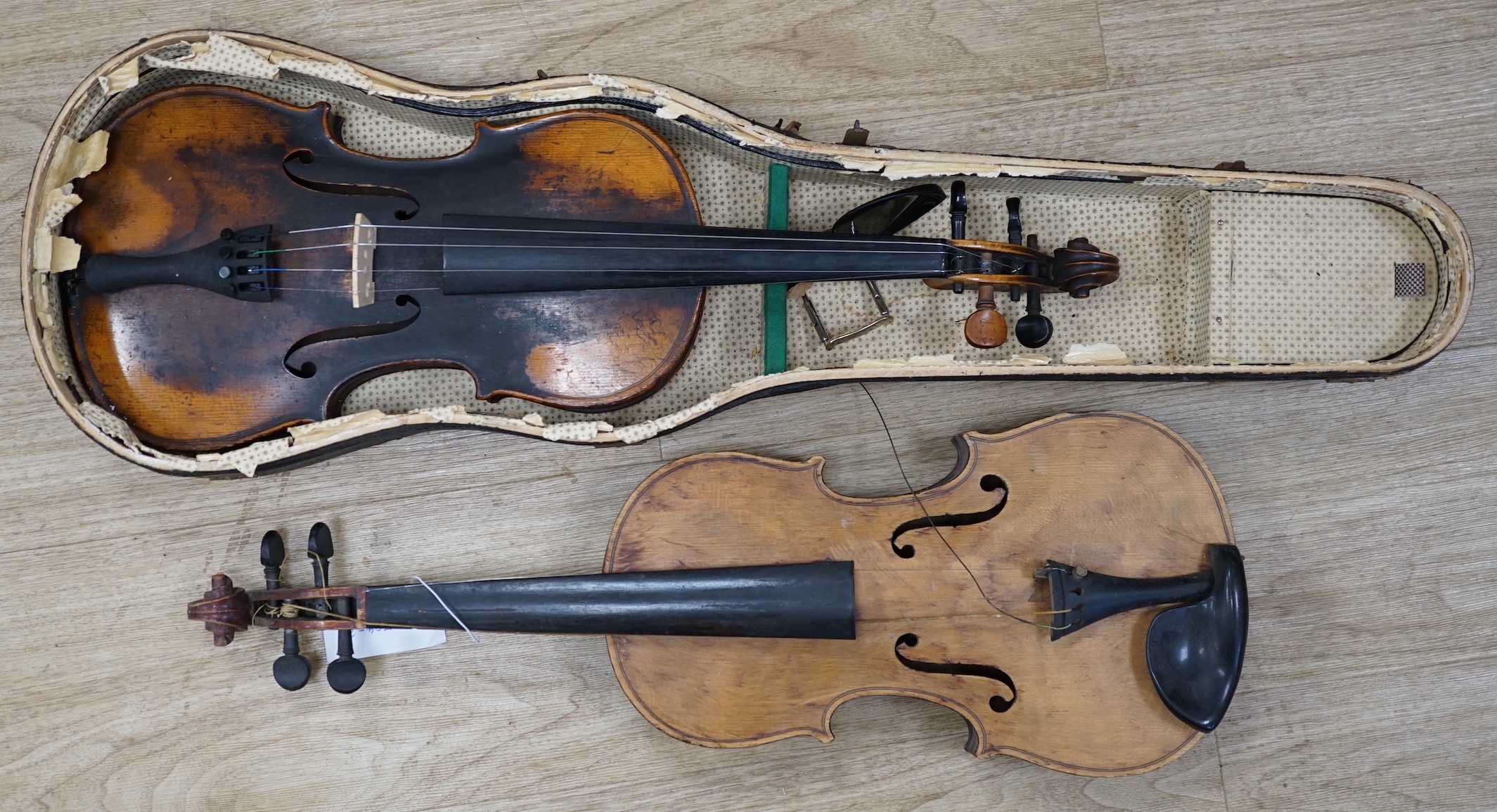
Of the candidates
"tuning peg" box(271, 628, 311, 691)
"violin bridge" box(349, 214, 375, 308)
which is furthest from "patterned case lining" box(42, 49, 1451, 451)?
"tuning peg" box(271, 628, 311, 691)

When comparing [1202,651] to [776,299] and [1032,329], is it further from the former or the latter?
[776,299]

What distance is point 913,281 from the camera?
1.90 meters

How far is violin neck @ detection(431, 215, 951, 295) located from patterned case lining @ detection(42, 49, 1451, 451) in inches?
8.8

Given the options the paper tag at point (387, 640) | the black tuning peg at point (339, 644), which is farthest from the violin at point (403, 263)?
the paper tag at point (387, 640)

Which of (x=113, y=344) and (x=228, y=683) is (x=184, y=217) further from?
(x=228, y=683)

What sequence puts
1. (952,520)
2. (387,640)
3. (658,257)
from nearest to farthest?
(658,257) → (952,520) → (387,640)

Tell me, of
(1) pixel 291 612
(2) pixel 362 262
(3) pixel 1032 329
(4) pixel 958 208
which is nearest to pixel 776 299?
(4) pixel 958 208

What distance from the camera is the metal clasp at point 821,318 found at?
1845 mm

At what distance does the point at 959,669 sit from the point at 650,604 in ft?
1.97

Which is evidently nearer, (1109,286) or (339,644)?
(339,644)

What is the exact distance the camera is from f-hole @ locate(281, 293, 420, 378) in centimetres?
168

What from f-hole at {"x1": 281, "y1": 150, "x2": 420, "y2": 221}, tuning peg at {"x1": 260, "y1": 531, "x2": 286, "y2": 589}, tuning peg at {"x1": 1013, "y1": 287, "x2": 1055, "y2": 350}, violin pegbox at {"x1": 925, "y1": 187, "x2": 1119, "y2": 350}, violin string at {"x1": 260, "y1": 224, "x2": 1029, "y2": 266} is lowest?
tuning peg at {"x1": 260, "y1": 531, "x2": 286, "y2": 589}

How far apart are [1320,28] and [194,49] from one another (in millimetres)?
2360

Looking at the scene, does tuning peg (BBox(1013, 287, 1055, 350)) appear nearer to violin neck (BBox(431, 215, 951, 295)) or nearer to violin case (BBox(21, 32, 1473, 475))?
violin case (BBox(21, 32, 1473, 475))
